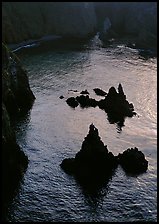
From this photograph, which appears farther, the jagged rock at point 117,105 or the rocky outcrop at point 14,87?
the jagged rock at point 117,105

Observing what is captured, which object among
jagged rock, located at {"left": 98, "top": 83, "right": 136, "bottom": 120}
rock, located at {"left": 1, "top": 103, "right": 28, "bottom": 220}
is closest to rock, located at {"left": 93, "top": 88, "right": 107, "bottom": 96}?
jagged rock, located at {"left": 98, "top": 83, "right": 136, "bottom": 120}

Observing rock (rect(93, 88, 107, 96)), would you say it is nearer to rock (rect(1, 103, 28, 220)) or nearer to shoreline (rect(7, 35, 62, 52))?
rock (rect(1, 103, 28, 220))

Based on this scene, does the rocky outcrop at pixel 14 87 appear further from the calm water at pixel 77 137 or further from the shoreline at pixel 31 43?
the shoreline at pixel 31 43

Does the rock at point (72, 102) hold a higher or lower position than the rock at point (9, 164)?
lower

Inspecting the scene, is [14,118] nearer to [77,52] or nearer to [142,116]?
[142,116]

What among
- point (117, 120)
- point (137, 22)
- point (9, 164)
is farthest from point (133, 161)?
point (137, 22)

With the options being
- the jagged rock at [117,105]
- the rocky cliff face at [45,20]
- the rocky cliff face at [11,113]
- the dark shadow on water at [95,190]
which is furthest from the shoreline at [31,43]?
the dark shadow on water at [95,190]
